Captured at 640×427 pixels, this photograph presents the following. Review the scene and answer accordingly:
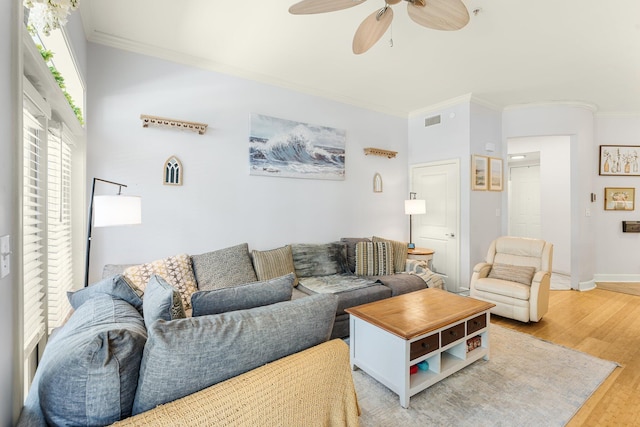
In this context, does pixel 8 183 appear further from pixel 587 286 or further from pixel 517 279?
pixel 587 286

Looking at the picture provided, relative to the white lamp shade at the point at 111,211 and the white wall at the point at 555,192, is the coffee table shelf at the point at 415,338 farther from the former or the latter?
the white wall at the point at 555,192

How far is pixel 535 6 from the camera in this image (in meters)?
2.25

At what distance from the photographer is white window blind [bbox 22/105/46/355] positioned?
1348mm

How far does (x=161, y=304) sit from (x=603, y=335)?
13.1 ft

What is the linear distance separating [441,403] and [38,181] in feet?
8.80

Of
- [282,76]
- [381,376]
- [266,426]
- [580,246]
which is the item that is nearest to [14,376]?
[266,426]

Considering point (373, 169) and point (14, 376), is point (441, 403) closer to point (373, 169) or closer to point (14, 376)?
point (14, 376)

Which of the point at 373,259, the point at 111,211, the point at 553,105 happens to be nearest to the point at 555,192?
the point at 553,105

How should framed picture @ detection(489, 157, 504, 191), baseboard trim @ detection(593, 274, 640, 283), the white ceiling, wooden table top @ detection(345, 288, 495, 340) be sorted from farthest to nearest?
1. baseboard trim @ detection(593, 274, 640, 283)
2. framed picture @ detection(489, 157, 504, 191)
3. the white ceiling
4. wooden table top @ detection(345, 288, 495, 340)

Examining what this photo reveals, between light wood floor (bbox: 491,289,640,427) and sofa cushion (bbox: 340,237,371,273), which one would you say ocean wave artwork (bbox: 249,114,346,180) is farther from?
light wood floor (bbox: 491,289,640,427)

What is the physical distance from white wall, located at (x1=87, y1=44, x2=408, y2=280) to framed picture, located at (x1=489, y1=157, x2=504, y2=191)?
1.95 metres

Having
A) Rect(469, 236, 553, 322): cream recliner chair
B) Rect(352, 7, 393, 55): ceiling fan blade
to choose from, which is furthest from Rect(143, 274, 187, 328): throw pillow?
Rect(469, 236, 553, 322): cream recliner chair

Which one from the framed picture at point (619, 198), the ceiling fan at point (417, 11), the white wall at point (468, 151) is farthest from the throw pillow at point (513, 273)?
the framed picture at point (619, 198)

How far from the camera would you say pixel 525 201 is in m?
6.21
